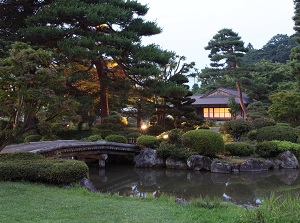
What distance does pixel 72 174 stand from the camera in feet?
26.8

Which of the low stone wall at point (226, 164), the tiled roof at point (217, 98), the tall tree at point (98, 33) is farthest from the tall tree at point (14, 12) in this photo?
the tiled roof at point (217, 98)

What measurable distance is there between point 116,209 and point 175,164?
8865 millimetres

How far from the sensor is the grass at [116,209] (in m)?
4.89

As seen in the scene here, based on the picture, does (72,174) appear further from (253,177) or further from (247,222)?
(253,177)

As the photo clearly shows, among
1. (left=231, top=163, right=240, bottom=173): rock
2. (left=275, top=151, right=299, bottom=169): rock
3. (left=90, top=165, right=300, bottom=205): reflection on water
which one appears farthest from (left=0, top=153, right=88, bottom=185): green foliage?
(left=275, top=151, right=299, bottom=169): rock

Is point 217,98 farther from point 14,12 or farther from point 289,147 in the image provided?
point 14,12

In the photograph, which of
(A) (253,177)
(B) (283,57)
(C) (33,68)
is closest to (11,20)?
(C) (33,68)

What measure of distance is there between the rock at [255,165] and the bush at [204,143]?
49.2 inches

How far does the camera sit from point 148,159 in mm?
15117

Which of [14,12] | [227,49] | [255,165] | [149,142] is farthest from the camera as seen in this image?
[227,49]

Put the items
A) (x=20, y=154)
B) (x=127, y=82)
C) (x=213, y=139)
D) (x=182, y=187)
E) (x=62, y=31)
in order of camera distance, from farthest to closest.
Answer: (x=127, y=82) < (x=62, y=31) < (x=213, y=139) < (x=182, y=187) < (x=20, y=154)

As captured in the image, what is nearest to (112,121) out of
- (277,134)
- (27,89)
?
(277,134)

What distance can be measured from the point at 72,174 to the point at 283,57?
4865 centimetres

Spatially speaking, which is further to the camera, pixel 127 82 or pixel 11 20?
pixel 11 20
